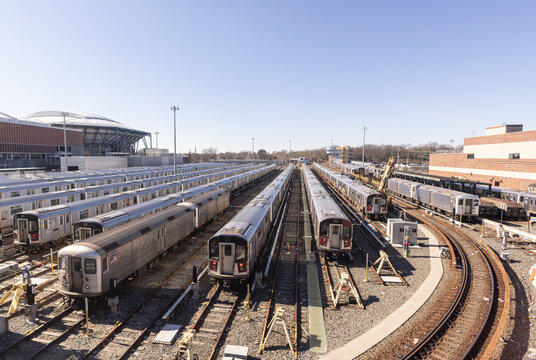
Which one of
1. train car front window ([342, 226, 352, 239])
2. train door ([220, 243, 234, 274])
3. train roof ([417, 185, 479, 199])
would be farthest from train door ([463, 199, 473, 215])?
train door ([220, 243, 234, 274])

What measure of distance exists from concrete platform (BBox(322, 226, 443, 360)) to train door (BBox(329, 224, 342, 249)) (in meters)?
5.02

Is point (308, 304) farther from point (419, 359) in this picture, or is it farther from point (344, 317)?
point (419, 359)

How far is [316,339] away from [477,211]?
93.1 feet

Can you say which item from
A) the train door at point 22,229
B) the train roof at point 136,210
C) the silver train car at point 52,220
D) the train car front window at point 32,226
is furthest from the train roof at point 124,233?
the train door at point 22,229

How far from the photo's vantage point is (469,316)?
12914 millimetres

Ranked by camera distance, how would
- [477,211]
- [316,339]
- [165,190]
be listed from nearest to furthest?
1. [316,339]
2. [477,211]
3. [165,190]

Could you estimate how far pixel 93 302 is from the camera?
1284 centimetres

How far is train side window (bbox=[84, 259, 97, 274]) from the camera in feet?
40.3

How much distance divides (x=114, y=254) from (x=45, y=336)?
3679 millimetres

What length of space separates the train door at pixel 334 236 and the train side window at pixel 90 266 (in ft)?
42.0

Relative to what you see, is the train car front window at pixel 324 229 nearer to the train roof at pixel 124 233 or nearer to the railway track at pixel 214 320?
the railway track at pixel 214 320

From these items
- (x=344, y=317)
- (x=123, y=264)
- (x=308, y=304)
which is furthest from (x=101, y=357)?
(x=344, y=317)

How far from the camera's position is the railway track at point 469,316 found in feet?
34.5

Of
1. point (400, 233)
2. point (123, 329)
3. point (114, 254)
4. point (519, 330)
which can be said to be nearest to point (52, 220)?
point (114, 254)
